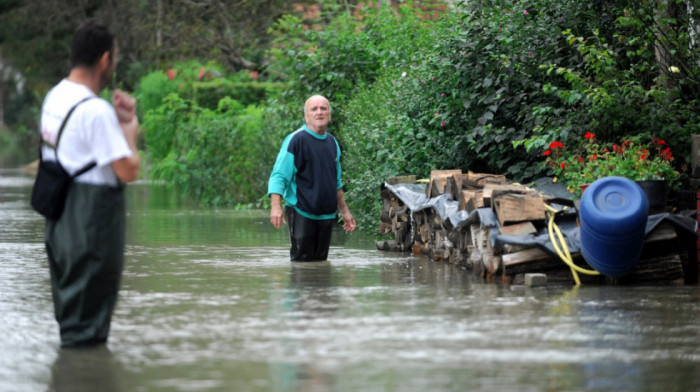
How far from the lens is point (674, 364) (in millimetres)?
6766

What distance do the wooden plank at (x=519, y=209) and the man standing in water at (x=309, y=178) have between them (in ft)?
6.70

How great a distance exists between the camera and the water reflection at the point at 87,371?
20.2 ft

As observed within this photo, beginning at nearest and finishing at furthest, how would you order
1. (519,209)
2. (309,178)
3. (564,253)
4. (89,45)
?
1. (89,45)
2. (564,253)
3. (519,209)
4. (309,178)

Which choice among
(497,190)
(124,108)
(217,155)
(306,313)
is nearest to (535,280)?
(497,190)

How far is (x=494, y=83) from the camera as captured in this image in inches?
583

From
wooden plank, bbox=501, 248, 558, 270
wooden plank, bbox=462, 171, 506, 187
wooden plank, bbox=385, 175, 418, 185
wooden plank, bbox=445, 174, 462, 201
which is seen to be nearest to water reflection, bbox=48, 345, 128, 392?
wooden plank, bbox=501, 248, 558, 270

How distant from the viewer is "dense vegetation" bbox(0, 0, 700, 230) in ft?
42.1

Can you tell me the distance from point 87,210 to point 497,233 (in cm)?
467

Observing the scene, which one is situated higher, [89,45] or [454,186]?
[89,45]

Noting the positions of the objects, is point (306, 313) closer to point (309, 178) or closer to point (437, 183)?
point (309, 178)

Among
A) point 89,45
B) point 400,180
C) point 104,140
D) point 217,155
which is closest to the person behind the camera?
point 104,140

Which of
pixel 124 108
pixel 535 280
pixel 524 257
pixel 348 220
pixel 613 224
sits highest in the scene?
pixel 124 108

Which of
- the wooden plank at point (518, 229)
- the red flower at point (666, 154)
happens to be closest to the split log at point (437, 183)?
the red flower at point (666, 154)

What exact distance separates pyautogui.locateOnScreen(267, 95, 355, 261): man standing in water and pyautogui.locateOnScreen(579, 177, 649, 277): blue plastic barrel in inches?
119
